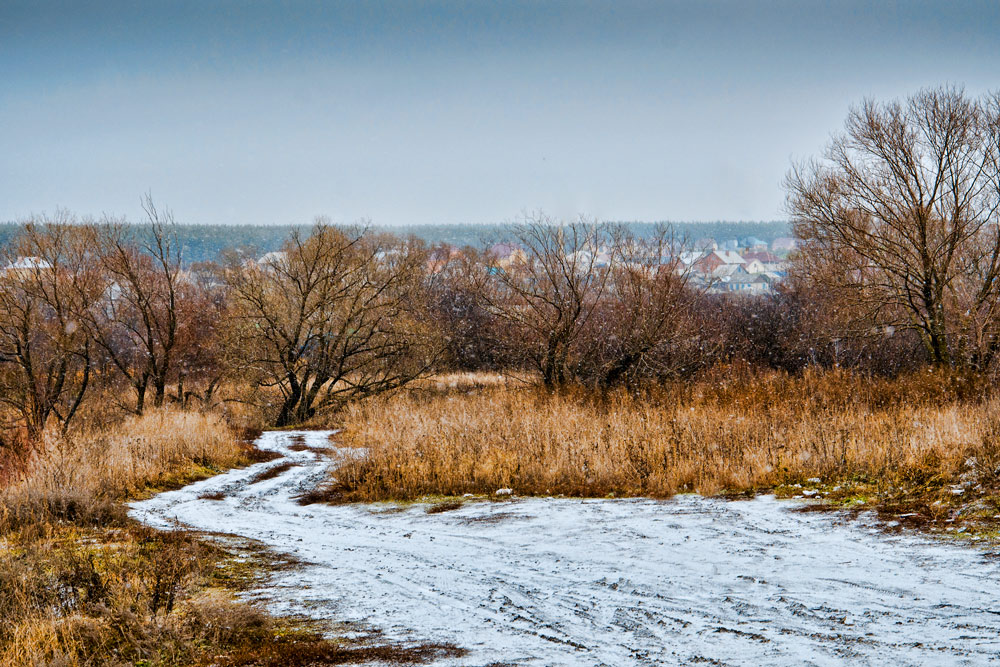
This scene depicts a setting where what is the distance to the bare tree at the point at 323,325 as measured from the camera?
2572cm

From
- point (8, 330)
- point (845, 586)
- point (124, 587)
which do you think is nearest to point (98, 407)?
point (8, 330)

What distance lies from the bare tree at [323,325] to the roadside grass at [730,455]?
13.2 m

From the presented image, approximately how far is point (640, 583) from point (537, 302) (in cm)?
1426

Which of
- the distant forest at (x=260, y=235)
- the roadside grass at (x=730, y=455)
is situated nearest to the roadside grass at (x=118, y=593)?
the roadside grass at (x=730, y=455)

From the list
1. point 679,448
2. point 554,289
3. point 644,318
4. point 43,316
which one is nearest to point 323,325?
point 43,316

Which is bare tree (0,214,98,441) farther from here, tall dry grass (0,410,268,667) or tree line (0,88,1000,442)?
tall dry grass (0,410,268,667)

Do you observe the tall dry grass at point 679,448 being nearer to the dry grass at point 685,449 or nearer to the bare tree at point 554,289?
the dry grass at point 685,449

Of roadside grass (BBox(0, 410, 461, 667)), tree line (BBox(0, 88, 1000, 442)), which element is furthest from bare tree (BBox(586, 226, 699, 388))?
roadside grass (BBox(0, 410, 461, 667))

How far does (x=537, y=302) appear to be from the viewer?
792 inches

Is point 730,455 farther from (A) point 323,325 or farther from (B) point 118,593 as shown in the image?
(A) point 323,325

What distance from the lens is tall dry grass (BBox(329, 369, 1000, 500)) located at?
372 inches

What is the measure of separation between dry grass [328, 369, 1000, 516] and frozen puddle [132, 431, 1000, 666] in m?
1.04

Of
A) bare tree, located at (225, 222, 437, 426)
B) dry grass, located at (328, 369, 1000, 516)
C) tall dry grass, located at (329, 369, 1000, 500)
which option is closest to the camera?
dry grass, located at (328, 369, 1000, 516)

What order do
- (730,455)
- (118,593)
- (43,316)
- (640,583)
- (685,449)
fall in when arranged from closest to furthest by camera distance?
1. (118,593)
2. (640,583)
3. (730,455)
4. (685,449)
5. (43,316)
